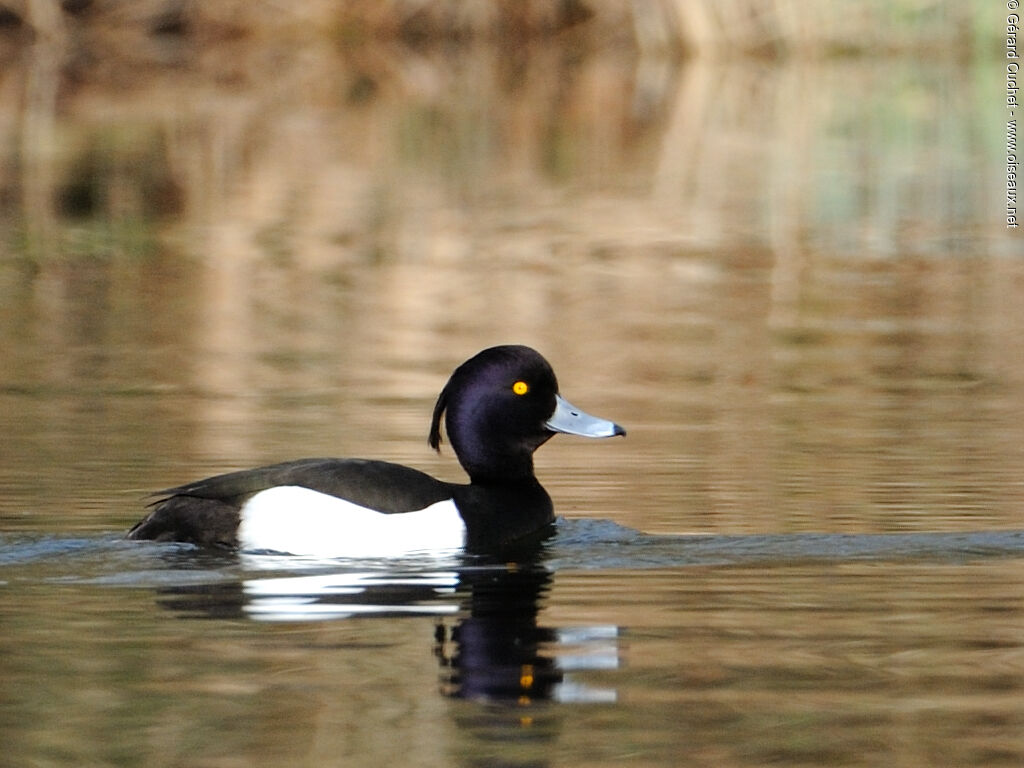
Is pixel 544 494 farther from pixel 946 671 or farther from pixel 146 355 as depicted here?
pixel 146 355

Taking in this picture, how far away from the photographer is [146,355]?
11.6 m

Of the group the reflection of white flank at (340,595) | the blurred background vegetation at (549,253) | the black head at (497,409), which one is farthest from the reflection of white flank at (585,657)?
the black head at (497,409)

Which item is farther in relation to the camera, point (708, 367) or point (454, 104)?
point (454, 104)

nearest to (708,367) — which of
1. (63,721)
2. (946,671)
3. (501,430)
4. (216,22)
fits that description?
(501,430)

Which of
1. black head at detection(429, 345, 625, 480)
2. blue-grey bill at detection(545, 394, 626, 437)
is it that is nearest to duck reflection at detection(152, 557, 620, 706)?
black head at detection(429, 345, 625, 480)

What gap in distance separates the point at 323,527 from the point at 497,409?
945mm

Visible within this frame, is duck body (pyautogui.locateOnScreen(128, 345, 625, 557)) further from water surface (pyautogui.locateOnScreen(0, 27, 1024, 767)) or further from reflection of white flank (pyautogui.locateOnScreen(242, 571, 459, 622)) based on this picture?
reflection of white flank (pyautogui.locateOnScreen(242, 571, 459, 622))

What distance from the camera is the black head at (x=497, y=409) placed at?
7633mm

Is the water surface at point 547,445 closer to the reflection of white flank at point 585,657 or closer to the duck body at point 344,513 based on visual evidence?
the reflection of white flank at point 585,657

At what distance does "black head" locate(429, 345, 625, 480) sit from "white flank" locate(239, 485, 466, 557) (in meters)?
0.64

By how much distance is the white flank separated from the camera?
6.94m

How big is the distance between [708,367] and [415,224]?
6.32m

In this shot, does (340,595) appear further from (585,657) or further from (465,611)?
(585,657)

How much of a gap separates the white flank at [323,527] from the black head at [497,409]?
2.10ft
